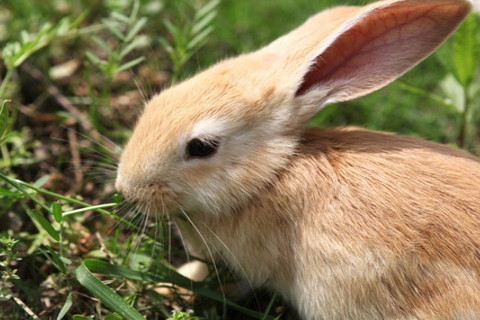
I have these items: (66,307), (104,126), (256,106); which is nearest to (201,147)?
(256,106)

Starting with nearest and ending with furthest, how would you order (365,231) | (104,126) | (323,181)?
(365,231), (323,181), (104,126)

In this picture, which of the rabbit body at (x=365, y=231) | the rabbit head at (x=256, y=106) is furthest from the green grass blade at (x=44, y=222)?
the rabbit body at (x=365, y=231)

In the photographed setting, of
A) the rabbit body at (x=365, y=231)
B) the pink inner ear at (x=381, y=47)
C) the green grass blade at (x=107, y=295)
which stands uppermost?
the pink inner ear at (x=381, y=47)

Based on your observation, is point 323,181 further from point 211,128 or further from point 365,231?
point 211,128

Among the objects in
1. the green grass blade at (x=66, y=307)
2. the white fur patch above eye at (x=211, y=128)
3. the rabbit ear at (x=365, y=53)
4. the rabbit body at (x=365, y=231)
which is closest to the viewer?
the rabbit body at (x=365, y=231)

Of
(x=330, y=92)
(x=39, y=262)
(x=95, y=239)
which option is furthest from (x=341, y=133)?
(x=39, y=262)

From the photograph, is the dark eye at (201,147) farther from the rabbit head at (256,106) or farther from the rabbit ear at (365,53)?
the rabbit ear at (365,53)

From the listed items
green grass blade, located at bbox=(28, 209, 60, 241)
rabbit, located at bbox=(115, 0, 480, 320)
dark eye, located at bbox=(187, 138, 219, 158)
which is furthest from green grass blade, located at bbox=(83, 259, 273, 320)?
dark eye, located at bbox=(187, 138, 219, 158)
